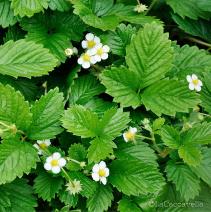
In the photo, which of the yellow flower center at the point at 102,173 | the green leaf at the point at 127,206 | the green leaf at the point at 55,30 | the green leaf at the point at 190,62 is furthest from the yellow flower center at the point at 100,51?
the green leaf at the point at 127,206

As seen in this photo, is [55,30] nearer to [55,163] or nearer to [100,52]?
[100,52]

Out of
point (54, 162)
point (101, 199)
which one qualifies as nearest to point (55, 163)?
point (54, 162)

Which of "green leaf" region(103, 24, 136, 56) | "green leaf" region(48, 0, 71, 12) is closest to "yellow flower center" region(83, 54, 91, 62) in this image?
"green leaf" region(103, 24, 136, 56)

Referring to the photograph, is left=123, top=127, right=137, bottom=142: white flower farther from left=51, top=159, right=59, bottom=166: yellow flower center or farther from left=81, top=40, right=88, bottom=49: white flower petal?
left=81, top=40, right=88, bottom=49: white flower petal

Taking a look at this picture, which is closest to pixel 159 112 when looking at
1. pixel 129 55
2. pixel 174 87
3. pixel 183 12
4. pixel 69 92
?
pixel 174 87

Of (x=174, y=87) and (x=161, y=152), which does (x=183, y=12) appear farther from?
(x=161, y=152)
